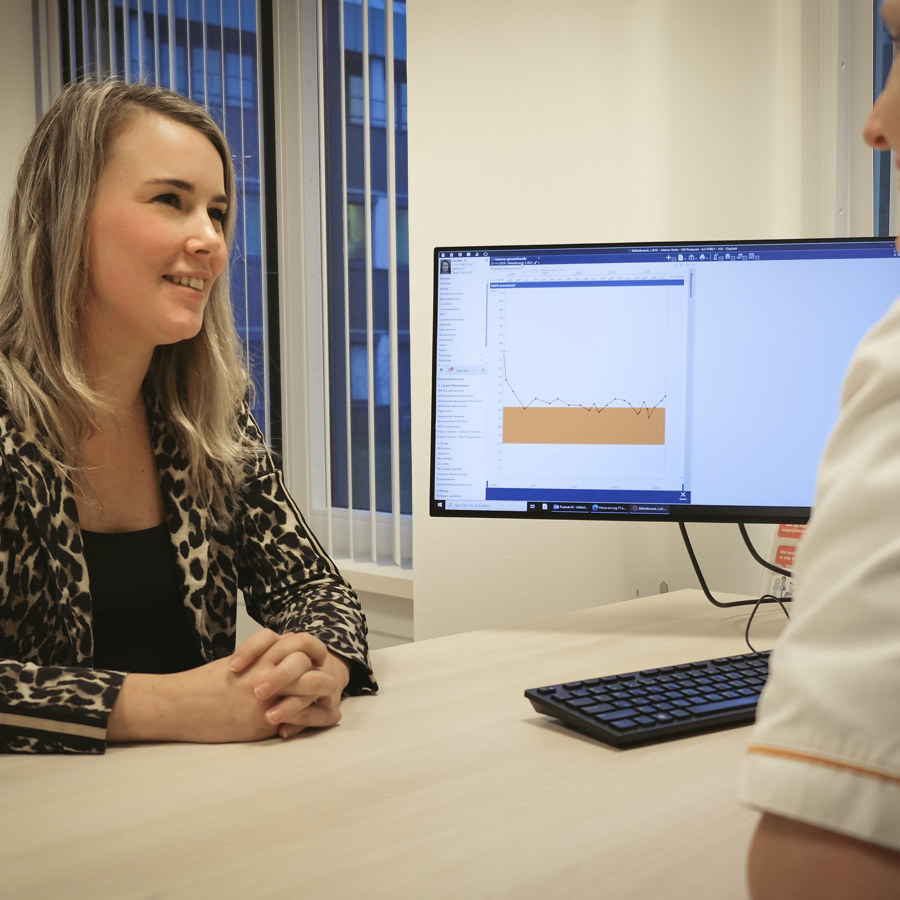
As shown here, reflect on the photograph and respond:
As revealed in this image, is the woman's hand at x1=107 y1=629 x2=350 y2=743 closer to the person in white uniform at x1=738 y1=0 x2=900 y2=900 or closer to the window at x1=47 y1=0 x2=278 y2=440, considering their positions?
the person in white uniform at x1=738 y1=0 x2=900 y2=900

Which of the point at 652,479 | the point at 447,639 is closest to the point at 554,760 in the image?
the point at 447,639

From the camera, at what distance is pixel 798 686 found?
0.37 metres

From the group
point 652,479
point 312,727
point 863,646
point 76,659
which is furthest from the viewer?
point 652,479

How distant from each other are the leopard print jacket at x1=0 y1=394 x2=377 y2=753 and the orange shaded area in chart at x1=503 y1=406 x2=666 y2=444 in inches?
12.8

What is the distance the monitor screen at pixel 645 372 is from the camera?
1276mm

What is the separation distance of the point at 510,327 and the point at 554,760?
0.67m

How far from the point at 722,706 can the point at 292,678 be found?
410 mm

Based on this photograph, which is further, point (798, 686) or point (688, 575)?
point (688, 575)

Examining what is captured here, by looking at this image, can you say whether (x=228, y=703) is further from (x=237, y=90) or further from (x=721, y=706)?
(x=237, y=90)

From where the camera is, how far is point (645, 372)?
1306 millimetres

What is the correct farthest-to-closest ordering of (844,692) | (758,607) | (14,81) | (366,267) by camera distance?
1. (14,81)
2. (366,267)
3. (758,607)
4. (844,692)

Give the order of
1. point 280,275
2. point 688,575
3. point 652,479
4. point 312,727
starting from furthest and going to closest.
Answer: point 280,275 < point 688,575 < point 652,479 < point 312,727

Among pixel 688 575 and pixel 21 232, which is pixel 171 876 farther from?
→ pixel 688 575

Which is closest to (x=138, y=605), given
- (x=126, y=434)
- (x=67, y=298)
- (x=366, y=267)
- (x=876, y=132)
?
(x=126, y=434)
